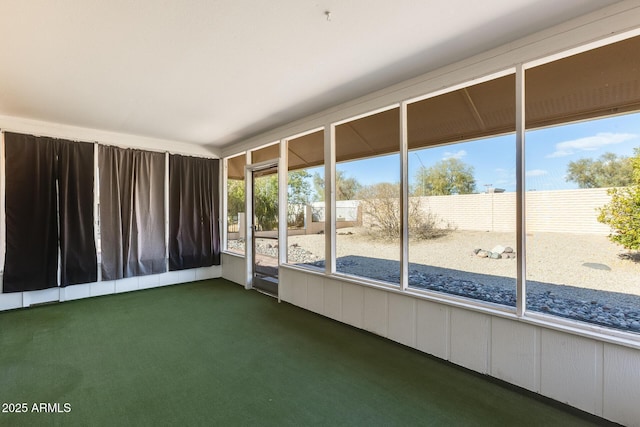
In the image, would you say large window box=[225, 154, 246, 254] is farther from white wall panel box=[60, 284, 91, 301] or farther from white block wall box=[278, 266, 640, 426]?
white block wall box=[278, 266, 640, 426]

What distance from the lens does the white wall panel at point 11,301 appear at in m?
3.71

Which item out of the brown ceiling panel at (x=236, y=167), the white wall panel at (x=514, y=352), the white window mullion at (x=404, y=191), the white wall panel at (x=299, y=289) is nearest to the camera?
the white wall panel at (x=514, y=352)

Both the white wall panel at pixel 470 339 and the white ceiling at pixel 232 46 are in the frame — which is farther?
the white wall panel at pixel 470 339

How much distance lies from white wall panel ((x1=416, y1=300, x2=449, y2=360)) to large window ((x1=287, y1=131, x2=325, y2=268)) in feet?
4.66

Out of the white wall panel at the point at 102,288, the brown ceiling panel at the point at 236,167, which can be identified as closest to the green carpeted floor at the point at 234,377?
the white wall panel at the point at 102,288

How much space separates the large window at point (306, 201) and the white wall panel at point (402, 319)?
1.14 m

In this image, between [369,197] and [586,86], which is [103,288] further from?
[586,86]

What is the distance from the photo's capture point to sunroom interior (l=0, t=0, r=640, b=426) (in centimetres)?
188

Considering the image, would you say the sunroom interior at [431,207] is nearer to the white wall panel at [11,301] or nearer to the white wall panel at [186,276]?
the white wall panel at [11,301]

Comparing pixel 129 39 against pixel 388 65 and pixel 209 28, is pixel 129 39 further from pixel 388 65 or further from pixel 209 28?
pixel 388 65

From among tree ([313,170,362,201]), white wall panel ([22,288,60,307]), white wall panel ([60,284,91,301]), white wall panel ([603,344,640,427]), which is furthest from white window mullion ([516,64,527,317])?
white wall panel ([22,288,60,307])

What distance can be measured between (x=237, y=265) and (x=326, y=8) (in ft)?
14.2

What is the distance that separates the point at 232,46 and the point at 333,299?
2758 millimetres

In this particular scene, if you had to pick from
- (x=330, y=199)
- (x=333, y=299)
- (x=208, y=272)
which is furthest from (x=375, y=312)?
(x=208, y=272)
